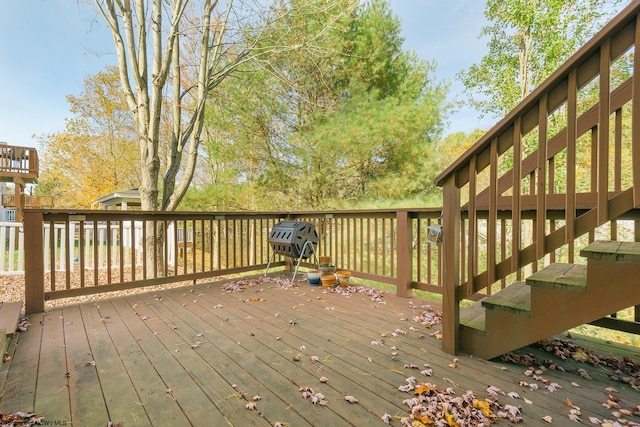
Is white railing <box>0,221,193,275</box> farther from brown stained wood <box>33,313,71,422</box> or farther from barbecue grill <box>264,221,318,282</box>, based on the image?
barbecue grill <box>264,221,318,282</box>

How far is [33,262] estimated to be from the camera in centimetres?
290

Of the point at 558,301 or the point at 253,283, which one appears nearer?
the point at 558,301

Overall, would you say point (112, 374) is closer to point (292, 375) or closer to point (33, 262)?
point (292, 375)

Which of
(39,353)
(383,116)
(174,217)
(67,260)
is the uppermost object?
(383,116)

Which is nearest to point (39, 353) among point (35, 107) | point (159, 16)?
point (159, 16)

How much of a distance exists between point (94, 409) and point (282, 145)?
7.06 m

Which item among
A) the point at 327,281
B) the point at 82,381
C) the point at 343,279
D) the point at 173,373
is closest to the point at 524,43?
the point at 343,279

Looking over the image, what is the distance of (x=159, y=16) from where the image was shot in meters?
5.13

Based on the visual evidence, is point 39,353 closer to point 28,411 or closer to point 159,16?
point 28,411

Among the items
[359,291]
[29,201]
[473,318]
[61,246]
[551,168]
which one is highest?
[29,201]

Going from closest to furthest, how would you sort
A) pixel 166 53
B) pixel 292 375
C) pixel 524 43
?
pixel 292 375 < pixel 166 53 < pixel 524 43

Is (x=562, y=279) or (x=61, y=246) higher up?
(x=562, y=279)

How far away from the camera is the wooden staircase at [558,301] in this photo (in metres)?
1.43

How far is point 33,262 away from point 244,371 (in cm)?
260
